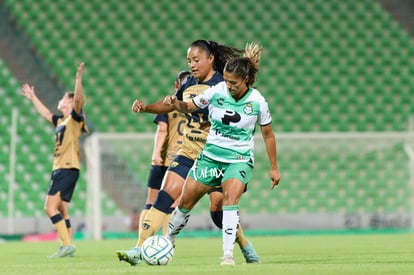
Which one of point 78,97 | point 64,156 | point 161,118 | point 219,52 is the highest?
point 219,52

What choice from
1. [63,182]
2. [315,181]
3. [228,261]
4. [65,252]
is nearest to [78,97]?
[63,182]

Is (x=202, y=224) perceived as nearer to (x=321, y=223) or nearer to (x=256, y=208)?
(x=256, y=208)

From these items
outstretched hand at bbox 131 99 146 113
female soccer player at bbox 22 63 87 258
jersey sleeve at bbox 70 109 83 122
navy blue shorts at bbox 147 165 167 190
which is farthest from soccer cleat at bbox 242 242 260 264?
jersey sleeve at bbox 70 109 83 122

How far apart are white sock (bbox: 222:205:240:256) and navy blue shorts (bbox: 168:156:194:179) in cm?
84

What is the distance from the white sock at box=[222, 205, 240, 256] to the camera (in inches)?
273

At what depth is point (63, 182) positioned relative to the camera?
10.9 meters

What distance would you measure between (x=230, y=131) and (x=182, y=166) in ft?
2.41

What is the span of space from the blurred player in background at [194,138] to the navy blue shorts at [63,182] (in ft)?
10.7

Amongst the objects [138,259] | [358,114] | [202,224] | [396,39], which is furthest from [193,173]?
[396,39]

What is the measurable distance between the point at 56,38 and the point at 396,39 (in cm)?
804

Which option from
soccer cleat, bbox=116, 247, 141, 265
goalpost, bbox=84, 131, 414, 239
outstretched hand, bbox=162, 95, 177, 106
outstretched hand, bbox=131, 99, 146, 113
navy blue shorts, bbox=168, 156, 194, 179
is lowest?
goalpost, bbox=84, 131, 414, 239

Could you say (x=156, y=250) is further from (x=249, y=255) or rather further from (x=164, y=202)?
(x=249, y=255)

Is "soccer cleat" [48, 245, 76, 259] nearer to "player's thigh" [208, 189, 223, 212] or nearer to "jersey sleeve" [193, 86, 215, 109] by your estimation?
"player's thigh" [208, 189, 223, 212]

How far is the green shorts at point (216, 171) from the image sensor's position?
7152 mm
